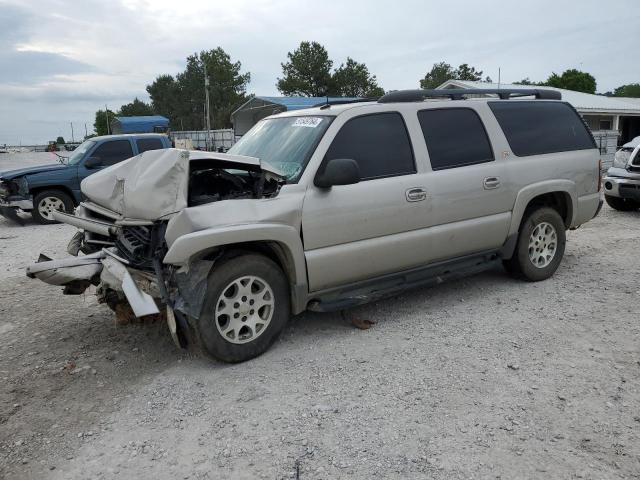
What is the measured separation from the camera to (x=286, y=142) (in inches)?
179

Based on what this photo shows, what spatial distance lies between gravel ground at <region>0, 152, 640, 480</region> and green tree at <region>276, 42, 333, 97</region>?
5528 cm

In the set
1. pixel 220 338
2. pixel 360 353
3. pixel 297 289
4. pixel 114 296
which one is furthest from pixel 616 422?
pixel 114 296

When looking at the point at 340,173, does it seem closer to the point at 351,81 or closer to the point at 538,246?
the point at 538,246

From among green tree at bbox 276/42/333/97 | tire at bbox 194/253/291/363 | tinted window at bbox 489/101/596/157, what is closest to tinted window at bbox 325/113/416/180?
tire at bbox 194/253/291/363

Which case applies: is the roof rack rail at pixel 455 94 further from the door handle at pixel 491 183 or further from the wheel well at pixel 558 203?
the wheel well at pixel 558 203

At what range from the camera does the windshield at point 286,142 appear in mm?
4238

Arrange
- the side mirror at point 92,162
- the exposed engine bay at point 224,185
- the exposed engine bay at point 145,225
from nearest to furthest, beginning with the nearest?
the exposed engine bay at point 145,225 < the exposed engine bay at point 224,185 < the side mirror at point 92,162

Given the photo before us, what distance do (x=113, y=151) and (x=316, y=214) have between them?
8.69 metres

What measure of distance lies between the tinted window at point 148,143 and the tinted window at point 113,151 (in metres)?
0.24

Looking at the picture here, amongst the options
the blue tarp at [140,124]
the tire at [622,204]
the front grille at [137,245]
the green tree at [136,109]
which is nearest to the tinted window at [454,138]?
the front grille at [137,245]

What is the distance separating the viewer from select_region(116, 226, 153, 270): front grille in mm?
3912

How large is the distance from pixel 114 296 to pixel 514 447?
303 centimetres

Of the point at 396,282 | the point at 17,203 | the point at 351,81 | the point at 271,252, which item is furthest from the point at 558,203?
the point at 351,81

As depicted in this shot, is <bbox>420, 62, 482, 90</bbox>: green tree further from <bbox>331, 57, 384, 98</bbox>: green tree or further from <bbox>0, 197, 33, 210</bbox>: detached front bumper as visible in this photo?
<bbox>0, 197, 33, 210</bbox>: detached front bumper
